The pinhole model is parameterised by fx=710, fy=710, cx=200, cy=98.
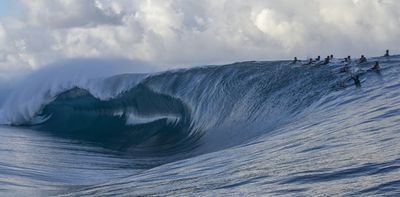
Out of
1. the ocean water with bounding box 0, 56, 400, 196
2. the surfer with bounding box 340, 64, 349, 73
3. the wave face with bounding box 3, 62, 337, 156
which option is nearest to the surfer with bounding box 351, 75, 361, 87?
the ocean water with bounding box 0, 56, 400, 196

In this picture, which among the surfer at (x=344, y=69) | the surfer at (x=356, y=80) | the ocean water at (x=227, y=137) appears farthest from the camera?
the surfer at (x=344, y=69)

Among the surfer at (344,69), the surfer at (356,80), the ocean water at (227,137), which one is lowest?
the ocean water at (227,137)

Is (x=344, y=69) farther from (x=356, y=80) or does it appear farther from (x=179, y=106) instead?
(x=179, y=106)

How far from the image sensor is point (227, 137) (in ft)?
69.3

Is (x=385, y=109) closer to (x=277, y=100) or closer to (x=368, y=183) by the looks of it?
(x=368, y=183)

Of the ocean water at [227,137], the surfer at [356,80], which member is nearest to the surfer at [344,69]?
the ocean water at [227,137]

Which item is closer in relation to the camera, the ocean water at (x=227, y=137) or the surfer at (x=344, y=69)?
the ocean water at (x=227, y=137)

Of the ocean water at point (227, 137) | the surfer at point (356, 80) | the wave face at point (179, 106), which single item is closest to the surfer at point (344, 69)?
the ocean water at point (227, 137)

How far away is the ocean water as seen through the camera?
9281 mm

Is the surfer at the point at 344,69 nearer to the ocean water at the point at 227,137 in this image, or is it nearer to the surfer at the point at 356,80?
the ocean water at the point at 227,137

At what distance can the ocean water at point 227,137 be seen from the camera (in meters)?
9.28

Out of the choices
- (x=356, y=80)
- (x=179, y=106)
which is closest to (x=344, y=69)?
(x=356, y=80)

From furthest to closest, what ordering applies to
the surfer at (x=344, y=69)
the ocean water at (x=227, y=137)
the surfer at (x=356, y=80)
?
the surfer at (x=344, y=69), the surfer at (x=356, y=80), the ocean water at (x=227, y=137)

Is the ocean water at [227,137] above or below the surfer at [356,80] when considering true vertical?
below
